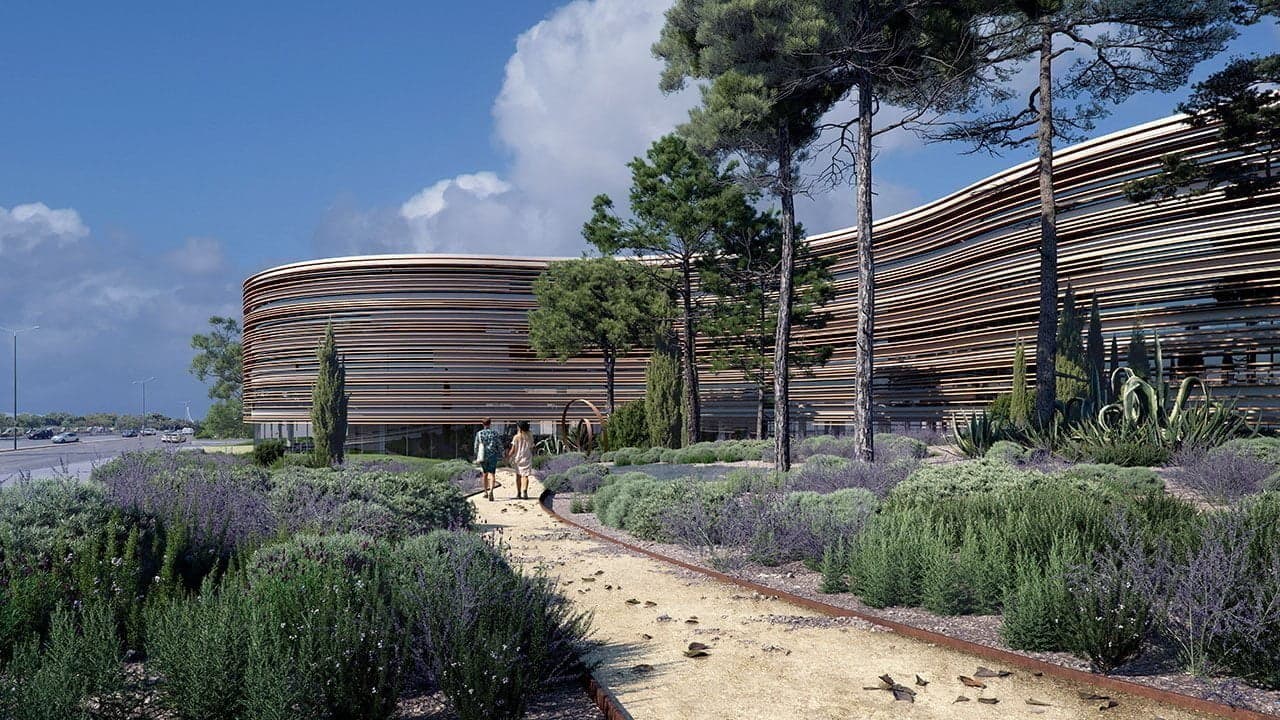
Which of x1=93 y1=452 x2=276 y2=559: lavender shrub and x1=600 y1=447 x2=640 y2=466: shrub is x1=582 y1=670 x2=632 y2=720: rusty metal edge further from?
x1=600 y1=447 x2=640 y2=466: shrub

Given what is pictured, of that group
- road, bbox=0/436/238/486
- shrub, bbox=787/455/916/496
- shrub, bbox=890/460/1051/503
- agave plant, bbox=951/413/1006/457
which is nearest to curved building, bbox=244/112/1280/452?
road, bbox=0/436/238/486

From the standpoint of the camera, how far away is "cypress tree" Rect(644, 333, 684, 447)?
2744cm

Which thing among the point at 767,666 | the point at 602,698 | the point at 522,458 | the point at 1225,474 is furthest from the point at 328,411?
the point at 602,698

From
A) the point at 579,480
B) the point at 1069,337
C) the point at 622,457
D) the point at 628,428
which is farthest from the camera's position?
the point at 628,428

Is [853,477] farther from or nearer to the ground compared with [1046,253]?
nearer to the ground

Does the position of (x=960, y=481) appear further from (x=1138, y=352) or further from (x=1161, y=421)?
(x=1138, y=352)

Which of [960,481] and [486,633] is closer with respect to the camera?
[486,633]

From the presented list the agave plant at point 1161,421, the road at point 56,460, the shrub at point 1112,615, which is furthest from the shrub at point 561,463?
the shrub at point 1112,615

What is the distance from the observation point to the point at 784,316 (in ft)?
58.0

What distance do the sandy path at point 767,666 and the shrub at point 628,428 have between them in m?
21.0

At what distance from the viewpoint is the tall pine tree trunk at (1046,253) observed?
59.6 ft

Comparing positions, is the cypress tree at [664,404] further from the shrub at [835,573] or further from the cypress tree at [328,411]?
the shrub at [835,573]

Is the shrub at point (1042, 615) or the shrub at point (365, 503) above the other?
the shrub at point (365, 503)

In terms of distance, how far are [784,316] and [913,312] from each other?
1803 centimetres
